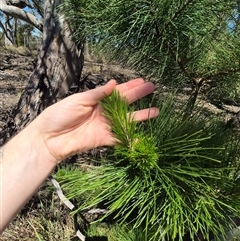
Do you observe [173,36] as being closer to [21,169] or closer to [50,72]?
[21,169]

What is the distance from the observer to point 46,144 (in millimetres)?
953

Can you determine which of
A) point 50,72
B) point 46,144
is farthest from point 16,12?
point 46,144

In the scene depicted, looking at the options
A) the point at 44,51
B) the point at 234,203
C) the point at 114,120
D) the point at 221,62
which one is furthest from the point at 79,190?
the point at 44,51

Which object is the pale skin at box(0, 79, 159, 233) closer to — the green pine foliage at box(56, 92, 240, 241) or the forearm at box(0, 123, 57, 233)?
the forearm at box(0, 123, 57, 233)

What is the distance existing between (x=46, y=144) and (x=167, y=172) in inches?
14.5

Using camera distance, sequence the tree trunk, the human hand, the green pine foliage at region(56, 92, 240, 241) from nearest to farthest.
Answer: the green pine foliage at region(56, 92, 240, 241) < the human hand < the tree trunk

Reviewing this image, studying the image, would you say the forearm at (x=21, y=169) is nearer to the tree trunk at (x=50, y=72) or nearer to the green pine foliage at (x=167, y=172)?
the green pine foliage at (x=167, y=172)

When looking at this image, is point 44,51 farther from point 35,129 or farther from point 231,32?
point 231,32

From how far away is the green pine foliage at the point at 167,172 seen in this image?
728 millimetres

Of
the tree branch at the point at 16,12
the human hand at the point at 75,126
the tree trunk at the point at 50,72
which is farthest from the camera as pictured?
the tree branch at the point at 16,12

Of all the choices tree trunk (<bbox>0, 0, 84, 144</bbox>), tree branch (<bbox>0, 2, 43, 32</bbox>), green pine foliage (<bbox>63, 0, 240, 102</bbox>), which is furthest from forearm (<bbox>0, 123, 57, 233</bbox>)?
tree branch (<bbox>0, 2, 43, 32</bbox>)

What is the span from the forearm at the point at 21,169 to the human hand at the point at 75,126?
25 mm

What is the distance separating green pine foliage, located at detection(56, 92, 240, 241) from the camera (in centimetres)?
73

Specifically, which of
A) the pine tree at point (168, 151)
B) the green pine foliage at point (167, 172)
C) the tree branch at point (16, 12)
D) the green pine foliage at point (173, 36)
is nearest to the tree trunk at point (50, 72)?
the tree branch at point (16, 12)
